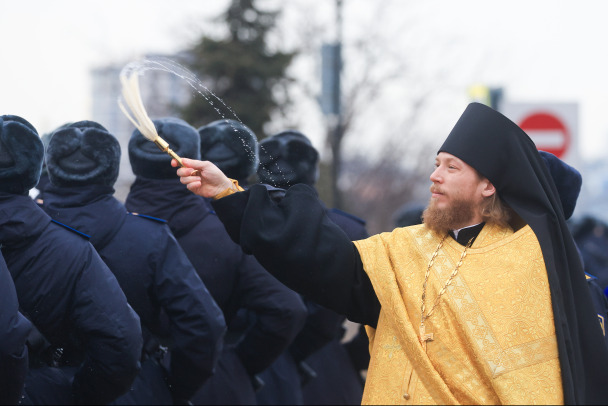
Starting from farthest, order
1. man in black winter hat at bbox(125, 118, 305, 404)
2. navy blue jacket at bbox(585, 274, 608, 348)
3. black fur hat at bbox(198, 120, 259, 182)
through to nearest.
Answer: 1. black fur hat at bbox(198, 120, 259, 182)
2. man in black winter hat at bbox(125, 118, 305, 404)
3. navy blue jacket at bbox(585, 274, 608, 348)

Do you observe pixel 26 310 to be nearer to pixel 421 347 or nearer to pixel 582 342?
pixel 421 347

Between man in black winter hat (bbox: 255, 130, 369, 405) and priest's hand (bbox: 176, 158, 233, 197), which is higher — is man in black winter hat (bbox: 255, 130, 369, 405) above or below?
below

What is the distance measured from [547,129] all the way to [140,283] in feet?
17.2

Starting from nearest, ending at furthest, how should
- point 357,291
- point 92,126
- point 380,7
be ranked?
point 357,291 < point 92,126 < point 380,7

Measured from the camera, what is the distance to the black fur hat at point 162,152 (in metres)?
4.54

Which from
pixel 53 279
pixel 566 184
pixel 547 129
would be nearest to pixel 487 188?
pixel 566 184

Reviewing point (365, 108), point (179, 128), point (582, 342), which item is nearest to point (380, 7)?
point (365, 108)

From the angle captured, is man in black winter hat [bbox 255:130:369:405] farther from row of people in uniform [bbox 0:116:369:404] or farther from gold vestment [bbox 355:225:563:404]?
gold vestment [bbox 355:225:563:404]

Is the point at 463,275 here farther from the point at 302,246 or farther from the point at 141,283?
the point at 141,283

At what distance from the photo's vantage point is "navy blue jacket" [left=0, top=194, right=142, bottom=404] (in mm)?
3617

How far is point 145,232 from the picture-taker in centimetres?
427

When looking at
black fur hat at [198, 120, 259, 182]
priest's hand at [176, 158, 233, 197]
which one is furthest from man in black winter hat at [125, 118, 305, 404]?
priest's hand at [176, 158, 233, 197]

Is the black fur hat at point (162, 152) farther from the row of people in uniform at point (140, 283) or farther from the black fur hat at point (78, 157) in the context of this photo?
the black fur hat at point (78, 157)

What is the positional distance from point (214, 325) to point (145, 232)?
57 cm
